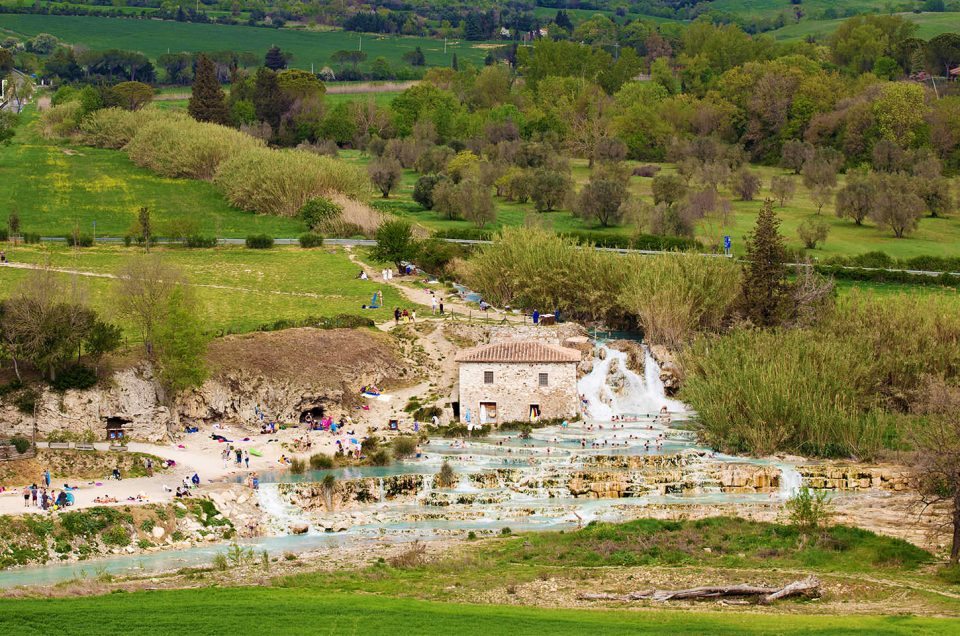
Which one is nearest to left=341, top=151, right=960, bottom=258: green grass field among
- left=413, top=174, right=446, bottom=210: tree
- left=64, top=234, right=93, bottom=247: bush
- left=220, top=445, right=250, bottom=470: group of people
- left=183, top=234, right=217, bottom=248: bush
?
left=413, top=174, right=446, bottom=210: tree

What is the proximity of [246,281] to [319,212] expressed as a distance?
2025 cm

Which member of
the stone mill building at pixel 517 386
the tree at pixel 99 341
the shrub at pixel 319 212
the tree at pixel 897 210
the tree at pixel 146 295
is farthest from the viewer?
the tree at pixel 897 210

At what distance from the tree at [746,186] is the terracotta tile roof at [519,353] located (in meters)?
61.7

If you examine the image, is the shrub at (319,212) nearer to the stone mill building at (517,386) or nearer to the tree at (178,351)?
the tree at (178,351)

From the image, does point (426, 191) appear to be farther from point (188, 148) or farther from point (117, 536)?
point (117, 536)

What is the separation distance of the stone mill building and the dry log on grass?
23.3 meters

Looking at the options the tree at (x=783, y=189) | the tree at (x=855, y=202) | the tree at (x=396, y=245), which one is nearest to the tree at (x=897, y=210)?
the tree at (x=855, y=202)

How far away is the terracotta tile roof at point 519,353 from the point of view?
67625 millimetres

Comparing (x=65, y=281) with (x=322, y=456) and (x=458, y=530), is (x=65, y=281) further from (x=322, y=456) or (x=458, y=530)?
(x=458, y=530)

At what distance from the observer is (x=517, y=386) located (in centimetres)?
6762

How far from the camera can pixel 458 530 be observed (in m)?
54.7

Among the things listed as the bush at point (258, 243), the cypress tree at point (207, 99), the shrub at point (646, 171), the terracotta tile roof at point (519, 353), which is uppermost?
the cypress tree at point (207, 99)

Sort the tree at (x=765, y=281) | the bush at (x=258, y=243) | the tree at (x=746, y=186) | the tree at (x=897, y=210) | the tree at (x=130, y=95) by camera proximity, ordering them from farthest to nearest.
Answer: the tree at (x=130, y=95) < the tree at (x=746, y=186) < the tree at (x=897, y=210) < the bush at (x=258, y=243) < the tree at (x=765, y=281)

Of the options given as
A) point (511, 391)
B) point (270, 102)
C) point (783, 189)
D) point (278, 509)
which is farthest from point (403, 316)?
point (270, 102)
